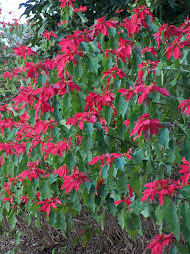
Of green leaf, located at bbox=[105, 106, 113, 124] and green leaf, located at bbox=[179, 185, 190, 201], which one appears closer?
green leaf, located at bbox=[179, 185, 190, 201]

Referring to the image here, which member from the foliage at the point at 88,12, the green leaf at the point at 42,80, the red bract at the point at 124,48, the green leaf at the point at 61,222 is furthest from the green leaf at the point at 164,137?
the foliage at the point at 88,12

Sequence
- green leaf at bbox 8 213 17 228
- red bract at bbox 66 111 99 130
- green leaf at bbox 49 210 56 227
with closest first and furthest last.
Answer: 1. red bract at bbox 66 111 99 130
2. green leaf at bbox 49 210 56 227
3. green leaf at bbox 8 213 17 228

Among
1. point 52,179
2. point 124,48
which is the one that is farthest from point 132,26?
point 52,179

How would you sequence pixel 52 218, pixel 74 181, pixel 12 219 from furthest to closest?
pixel 12 219
pixel 52 218
pixel 74 181

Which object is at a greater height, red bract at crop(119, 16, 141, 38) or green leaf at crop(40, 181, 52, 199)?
red bract at crop(119, 16, 141, 38)

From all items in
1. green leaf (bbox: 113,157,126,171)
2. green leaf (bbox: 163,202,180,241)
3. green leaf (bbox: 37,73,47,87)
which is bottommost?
green leaf (bbox: 163,202,180,241)

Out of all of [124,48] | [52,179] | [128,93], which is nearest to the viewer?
[128,93]

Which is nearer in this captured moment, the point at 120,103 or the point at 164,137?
the point at 164,137

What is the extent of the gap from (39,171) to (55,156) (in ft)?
0.69

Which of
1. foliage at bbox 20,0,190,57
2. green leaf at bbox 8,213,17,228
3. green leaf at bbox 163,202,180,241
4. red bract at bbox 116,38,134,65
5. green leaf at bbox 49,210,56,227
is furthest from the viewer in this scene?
foliage at bbox 20,0,190,57

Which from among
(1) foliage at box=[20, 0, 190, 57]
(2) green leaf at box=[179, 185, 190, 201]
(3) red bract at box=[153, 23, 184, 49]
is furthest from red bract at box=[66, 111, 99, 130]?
(1) foliage at box=[20, 0, 190, 57]

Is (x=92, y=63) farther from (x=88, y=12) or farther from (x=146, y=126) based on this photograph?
(x=88, y=12)

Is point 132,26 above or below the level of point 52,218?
above

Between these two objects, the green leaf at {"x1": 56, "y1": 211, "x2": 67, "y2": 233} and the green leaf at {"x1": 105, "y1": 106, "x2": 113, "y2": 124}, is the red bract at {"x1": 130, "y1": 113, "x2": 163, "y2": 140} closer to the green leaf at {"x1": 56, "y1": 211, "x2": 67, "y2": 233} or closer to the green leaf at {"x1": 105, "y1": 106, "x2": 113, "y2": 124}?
the green leaf at {"x1": 105, "y1": 106, "x2": 113, "y2": 124}
